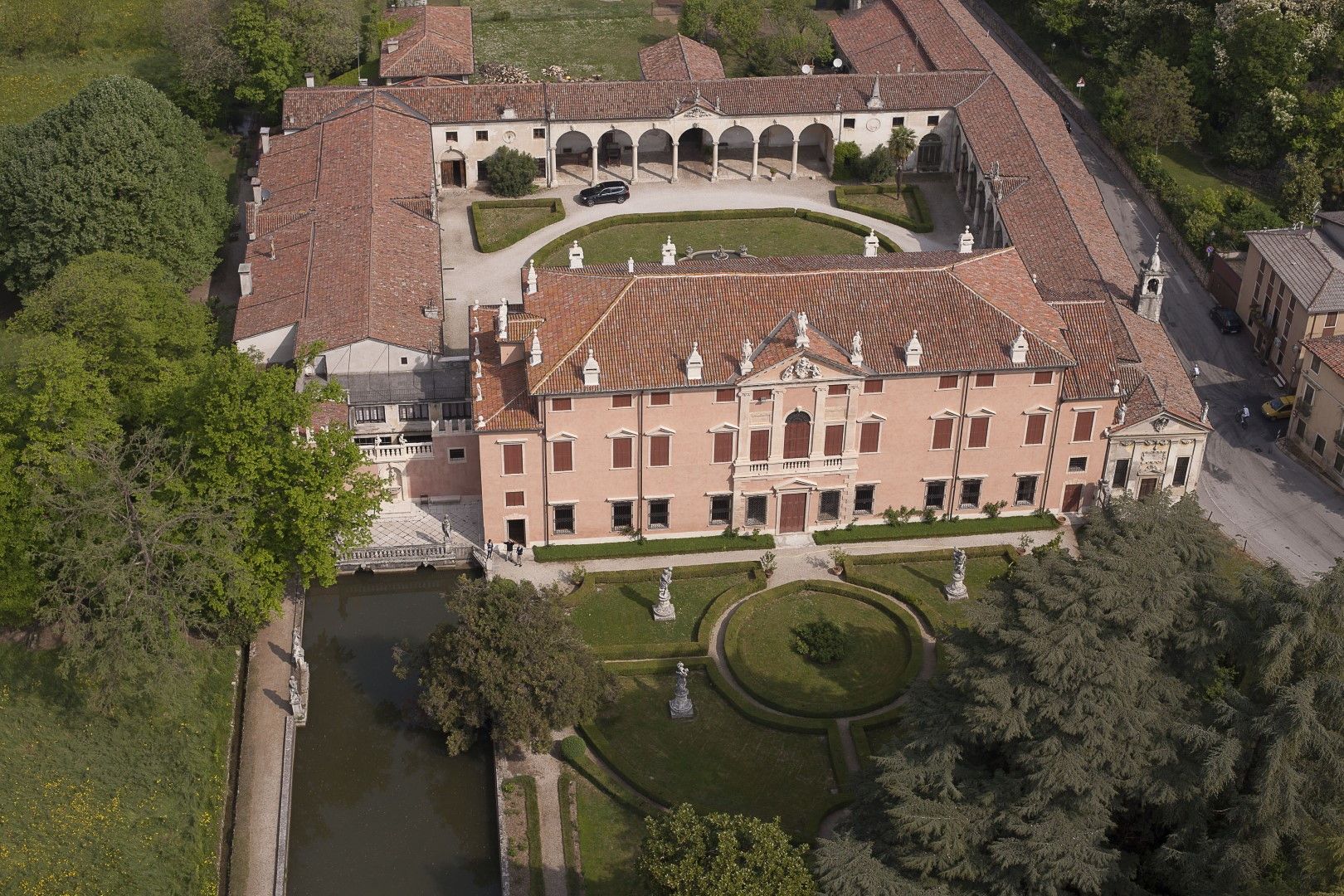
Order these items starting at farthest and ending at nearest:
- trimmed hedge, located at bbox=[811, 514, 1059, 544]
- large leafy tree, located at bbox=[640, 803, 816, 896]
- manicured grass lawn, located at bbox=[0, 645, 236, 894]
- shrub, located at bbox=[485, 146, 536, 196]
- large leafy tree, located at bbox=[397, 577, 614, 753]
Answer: shrub, located at bbox=[485, 146, 536, 196] → trimmed hedge, located at bbox=[811, 514, 1059, 544] → large leafy tree, located at bbox=[397, 577, 614, 753] → manicured grass lawn, located at bbox=[0, 645, 236, 894] → large leafy tree, located at bbox=[640, 803, 816, 896]

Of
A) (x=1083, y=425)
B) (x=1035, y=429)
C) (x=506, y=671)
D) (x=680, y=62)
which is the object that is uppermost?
(x=680, y=62)

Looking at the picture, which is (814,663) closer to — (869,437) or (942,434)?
(869,437)

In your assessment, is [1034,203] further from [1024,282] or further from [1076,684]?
[1076,684]

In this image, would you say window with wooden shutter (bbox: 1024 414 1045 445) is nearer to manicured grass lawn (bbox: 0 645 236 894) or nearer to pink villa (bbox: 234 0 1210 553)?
pink villa (bbox: 234 0 1210 553)

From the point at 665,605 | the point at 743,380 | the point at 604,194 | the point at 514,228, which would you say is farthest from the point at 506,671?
the point at 604,194

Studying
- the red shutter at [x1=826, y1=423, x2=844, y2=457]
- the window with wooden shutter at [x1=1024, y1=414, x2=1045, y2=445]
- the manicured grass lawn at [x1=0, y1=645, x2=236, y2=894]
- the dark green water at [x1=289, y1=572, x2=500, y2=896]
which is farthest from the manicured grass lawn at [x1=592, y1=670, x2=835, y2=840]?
the window with wooden shutter at [x1=1024, y1=414, x2=1045, y2=445]

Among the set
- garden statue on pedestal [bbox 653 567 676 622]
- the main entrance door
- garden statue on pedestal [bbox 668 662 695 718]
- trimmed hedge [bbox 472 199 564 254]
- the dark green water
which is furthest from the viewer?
trimmed hedge [bbox 472 199 564 254]

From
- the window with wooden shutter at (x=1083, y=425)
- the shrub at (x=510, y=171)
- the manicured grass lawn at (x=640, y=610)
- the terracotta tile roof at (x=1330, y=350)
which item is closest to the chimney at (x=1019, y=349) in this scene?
the window with wooden shutter at (x=1083, y=425)

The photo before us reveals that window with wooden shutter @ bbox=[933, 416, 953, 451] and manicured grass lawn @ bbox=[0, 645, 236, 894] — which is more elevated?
window with wooden shutter @ bbox=[933, 416, 953, 451]
